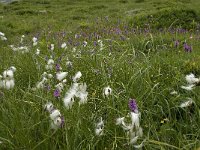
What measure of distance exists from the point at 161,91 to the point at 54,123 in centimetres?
156

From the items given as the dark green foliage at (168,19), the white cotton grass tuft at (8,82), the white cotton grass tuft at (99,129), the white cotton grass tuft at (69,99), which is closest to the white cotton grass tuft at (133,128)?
the white cotton grass tuft at (99,129)

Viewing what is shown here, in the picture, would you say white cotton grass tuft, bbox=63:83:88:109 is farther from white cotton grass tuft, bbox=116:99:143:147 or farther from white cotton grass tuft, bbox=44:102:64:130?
white cotton grass tuft, bbox=116:99:143:147

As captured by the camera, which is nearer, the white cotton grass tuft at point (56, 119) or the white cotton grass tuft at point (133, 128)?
the white cotton grass tuft at point (133, 128)

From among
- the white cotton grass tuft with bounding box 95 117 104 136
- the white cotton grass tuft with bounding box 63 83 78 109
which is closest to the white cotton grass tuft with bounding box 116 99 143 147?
the white cotton grass tuft with bounding box 95 117 104 136

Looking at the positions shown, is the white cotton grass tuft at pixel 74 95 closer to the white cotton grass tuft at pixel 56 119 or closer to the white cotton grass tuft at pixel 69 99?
the white cotton grass tuft at pixel 69 99

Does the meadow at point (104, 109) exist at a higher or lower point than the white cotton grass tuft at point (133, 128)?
lower

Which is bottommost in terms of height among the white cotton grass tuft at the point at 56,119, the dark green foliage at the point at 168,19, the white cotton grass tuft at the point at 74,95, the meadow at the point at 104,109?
the dark green foliage at the point at 168,19

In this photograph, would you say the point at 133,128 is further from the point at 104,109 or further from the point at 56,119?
the point at 104,109

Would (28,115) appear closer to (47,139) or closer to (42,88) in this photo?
(42,88)

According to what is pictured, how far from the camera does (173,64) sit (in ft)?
21.5

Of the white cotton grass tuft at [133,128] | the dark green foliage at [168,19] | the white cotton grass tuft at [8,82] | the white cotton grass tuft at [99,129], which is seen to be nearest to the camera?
the white cotton grass tuft at [133,128]

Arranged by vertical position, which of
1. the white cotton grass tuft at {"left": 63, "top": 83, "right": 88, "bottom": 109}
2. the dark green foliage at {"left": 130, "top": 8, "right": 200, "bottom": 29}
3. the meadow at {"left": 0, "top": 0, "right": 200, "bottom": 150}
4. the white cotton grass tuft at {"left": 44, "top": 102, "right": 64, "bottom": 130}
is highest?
the white cotton grass tuft at {"left": 63, "top": 83, "right": 88, "bottom": 109}

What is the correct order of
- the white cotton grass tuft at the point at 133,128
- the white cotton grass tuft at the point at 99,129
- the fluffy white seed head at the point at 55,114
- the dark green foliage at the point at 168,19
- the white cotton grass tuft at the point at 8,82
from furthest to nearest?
the dark green foliage at the point at 168,19 → the white cotton grass tuft at the point at 8,82 → the white cotton grass tuft at the point at 99,129 → the fluffy white seed head at the point at 55,114 → the white cotton grass tuft at the point at 133,128

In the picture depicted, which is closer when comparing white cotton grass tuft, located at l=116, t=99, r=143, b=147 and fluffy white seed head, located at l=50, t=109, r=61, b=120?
white cotton grass tuft, located at l=116, t=99, r=143, b=147
